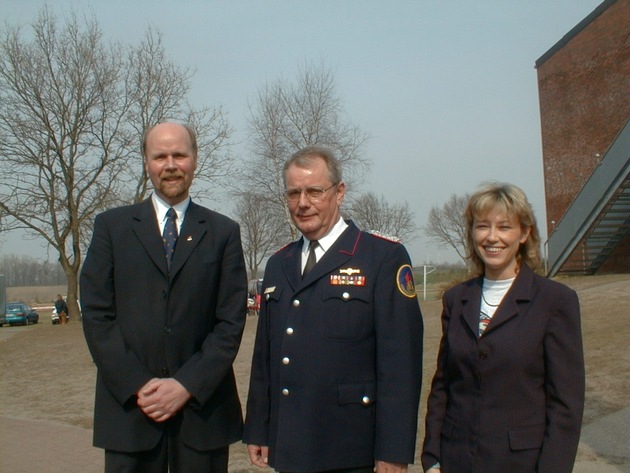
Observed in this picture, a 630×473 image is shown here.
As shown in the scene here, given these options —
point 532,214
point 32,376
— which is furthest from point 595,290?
point 532,214

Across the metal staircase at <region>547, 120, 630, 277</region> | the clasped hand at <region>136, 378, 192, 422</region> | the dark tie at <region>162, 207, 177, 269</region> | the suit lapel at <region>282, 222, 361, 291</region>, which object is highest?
the metal staircase at <region>547, 120, 630, 277</region>

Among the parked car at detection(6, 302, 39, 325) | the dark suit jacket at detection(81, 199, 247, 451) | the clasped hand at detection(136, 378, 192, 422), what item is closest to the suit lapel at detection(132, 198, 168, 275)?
the dark suit jacket at detection(81, 199, 247, 451)

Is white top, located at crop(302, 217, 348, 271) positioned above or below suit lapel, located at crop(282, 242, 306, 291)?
above

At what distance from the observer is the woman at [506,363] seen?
247 centimetres

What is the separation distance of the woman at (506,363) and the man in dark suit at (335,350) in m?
0.17

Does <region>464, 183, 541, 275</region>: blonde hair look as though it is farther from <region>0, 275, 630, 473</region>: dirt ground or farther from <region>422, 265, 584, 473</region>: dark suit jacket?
<region>0, 275, 630, 473</region>: dirt ground

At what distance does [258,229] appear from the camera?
4347 centimetres

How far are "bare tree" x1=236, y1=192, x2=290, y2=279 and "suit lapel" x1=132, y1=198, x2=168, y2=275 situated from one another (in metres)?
25.3

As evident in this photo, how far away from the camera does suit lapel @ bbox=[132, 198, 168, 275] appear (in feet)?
9.72

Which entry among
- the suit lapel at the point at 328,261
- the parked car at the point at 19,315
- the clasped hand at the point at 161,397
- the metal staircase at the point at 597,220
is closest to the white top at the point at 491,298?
the suit lapel at the point at 328,261

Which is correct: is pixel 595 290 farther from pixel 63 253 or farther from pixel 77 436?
pixel 63 253

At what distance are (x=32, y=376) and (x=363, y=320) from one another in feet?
33.8

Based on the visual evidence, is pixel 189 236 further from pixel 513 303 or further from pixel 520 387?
pixel 520 387

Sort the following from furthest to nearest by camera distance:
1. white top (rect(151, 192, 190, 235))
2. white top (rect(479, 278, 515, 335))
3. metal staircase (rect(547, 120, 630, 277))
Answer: metal staircase (rect(547, 120, 630, 277)), white top (rect(151, 192, 190, 235)), white top (rect(479, 278, 515, 335))
